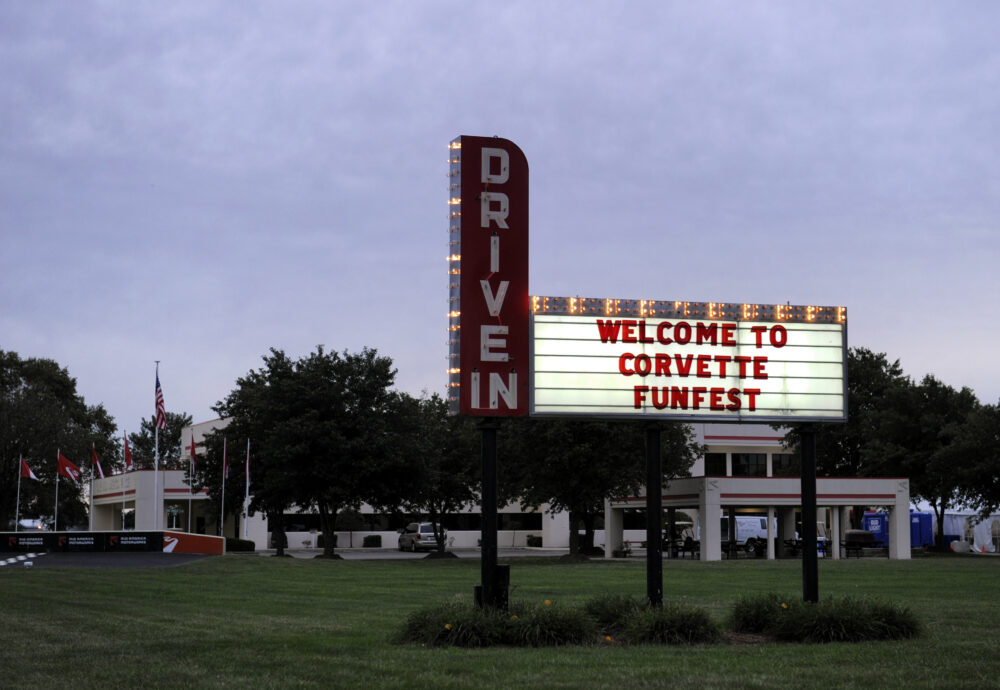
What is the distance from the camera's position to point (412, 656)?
14.0 m

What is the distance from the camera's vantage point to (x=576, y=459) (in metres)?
50.1

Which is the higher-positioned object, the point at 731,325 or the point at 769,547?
the point at 731,325

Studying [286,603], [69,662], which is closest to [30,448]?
[286,603]

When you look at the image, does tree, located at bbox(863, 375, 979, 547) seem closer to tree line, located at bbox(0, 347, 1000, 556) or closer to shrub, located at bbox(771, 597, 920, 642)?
tree line, located at bbox(0, 347, 1000, 556)

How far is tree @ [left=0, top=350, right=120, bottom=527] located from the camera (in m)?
75.4

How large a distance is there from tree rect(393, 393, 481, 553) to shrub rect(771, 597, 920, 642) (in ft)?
121

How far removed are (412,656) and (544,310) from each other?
5.79 metres

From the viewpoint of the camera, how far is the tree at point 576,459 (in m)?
50.1

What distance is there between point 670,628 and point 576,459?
3448 cm

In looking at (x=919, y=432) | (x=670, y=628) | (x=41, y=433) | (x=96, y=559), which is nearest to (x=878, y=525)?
(x=919, y=432)

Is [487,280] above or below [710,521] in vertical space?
above

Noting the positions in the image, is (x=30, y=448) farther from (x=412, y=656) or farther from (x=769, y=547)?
(x=412, y=656)

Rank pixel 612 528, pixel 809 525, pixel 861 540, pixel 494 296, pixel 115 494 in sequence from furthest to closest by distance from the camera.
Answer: pixel 115 494 < pixel 861 540 < pixel 612 528 < pixel 809 525 < pixel 494 296

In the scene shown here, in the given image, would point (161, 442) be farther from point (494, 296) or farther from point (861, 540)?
point (494, 296)
